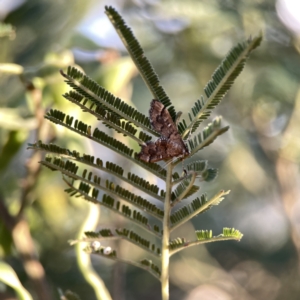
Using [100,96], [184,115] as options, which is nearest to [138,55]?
[100,96]

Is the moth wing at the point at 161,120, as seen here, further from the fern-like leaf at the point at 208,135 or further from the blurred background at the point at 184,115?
the blurred background at the point at 184,115

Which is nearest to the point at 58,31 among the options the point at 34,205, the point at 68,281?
the point at 34,205

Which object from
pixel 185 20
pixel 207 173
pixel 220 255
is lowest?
pixel 207 173

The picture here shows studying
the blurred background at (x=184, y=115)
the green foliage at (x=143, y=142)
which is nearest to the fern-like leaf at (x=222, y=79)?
the green foliage at (x=143, y=142)

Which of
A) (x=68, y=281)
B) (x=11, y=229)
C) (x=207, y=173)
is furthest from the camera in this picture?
(x=68, y=281)

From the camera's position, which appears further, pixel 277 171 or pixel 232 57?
pixel 277 171

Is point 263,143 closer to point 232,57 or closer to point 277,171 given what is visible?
point 277,171

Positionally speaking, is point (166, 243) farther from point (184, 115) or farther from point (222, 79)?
point (184, 115)

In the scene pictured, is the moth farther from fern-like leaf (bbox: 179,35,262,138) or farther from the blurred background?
the blurred background
